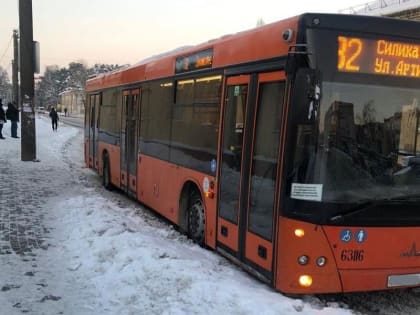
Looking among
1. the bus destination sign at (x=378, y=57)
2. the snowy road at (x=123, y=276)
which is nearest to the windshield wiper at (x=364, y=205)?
the snowy road at (x=123, y=276)

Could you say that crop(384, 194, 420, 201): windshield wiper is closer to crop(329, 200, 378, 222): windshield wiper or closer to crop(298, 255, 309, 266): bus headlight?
crop(329, 200, 378, 222): windshield wiper

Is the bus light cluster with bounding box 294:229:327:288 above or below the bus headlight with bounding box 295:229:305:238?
below

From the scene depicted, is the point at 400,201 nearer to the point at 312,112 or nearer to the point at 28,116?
the point at 312,112

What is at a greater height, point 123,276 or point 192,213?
point 192,213

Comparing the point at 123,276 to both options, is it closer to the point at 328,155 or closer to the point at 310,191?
the point at 310,191

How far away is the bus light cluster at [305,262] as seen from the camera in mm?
4996

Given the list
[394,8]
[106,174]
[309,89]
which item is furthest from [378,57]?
[394,8]

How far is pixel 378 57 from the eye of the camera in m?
5.02

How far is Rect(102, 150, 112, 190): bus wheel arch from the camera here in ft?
43.8

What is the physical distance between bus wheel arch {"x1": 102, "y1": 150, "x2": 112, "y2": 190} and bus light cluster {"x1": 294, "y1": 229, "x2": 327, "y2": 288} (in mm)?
8855

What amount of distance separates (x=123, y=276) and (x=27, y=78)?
13.8m

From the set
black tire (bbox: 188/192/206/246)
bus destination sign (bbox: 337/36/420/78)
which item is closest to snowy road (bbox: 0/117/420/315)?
black tire (bbox: 188/192/206/246)

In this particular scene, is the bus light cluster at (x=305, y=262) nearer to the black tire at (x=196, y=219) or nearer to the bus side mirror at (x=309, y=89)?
the bus side mirror at (x=309, y=89)

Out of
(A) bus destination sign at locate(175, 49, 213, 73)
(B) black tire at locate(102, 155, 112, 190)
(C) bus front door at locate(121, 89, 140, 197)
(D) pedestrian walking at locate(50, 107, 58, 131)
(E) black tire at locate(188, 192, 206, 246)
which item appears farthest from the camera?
(D) pedestrian walking at locate(50, 107, 58, 131)
